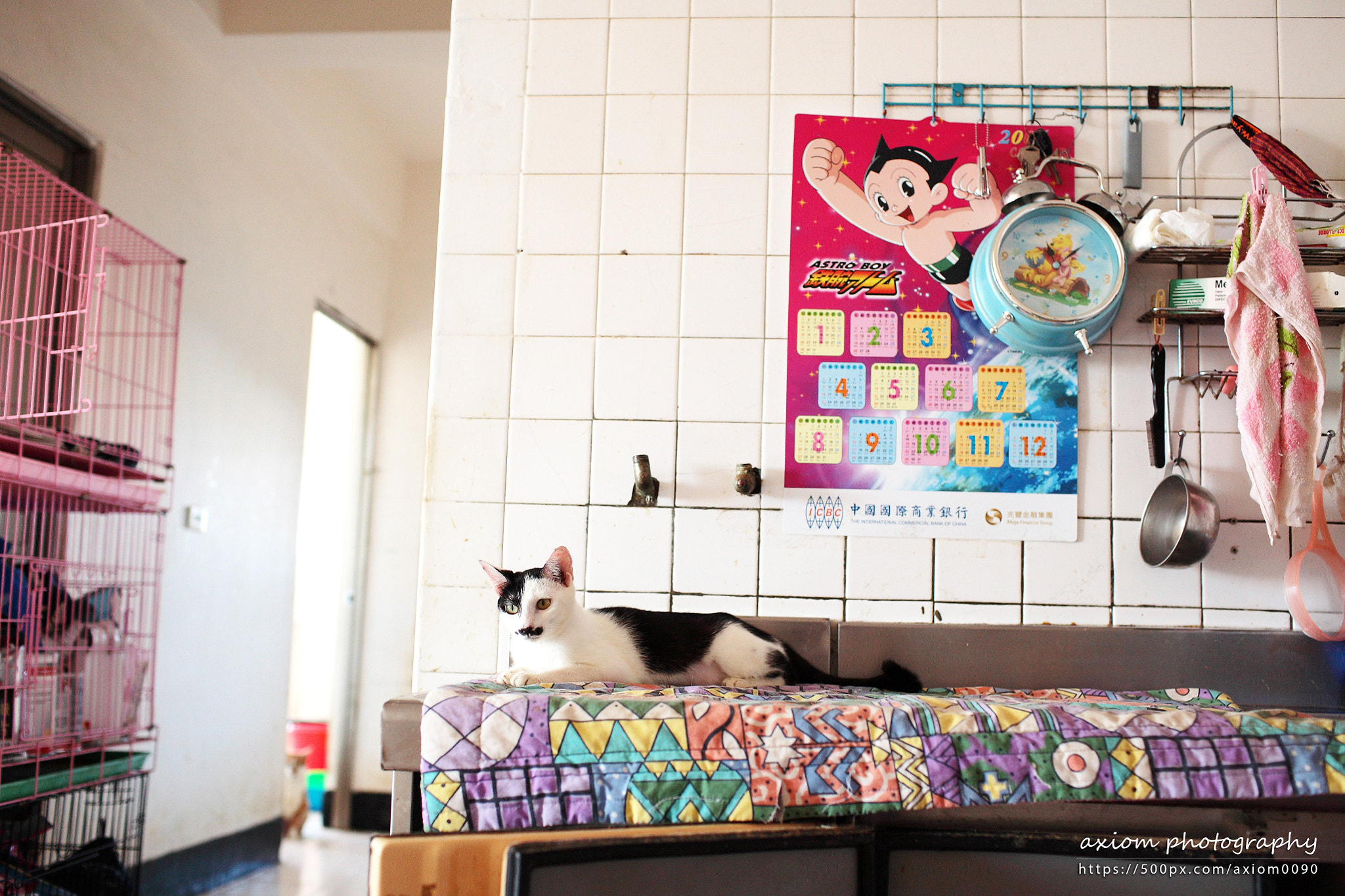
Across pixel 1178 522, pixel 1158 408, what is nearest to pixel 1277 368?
pixel 1158 408

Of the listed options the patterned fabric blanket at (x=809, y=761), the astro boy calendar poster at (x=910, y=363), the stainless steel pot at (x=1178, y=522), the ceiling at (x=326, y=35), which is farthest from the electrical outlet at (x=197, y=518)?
the stainless steel pot at (x=1178, y=522)

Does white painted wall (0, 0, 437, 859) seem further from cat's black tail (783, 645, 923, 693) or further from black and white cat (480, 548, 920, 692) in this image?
cat's black tail (783, 645, 923, 693)

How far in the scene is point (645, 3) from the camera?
6.30 ft

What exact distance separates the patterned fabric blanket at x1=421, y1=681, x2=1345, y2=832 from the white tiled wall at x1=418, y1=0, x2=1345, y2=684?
657 millimetres

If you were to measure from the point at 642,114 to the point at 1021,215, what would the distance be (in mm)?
772

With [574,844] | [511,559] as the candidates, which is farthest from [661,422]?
[574,844]

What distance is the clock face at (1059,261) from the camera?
66.7 inches

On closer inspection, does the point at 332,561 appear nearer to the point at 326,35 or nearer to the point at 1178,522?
the point at 326,35

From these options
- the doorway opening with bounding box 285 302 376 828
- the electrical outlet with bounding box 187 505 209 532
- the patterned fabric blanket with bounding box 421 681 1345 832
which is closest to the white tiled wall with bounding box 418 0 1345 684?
the patterned fabric blanket with bounding box 421 681 1345 832

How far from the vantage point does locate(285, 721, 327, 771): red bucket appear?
13.4 ft

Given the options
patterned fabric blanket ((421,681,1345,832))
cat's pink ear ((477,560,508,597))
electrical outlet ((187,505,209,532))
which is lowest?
patterned fabric blanket ((421,681,1345,832))

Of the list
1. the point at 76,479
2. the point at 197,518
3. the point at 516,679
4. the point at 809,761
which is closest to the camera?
the point at 809,761

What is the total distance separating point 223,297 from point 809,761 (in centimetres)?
288

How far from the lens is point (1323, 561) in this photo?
1673mm
